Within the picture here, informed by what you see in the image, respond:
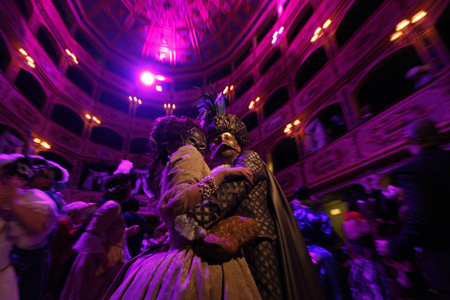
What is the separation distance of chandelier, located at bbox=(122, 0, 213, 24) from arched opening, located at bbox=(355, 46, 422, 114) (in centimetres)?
1149

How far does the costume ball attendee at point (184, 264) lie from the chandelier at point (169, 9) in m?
15.6

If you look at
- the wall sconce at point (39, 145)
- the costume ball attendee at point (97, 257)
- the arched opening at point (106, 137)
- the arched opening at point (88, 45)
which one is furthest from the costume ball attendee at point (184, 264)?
the arched opening at point (88, 45)

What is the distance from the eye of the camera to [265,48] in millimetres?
11812

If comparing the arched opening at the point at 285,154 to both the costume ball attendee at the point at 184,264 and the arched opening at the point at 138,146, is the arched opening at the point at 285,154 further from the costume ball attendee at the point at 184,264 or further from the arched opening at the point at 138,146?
the costume ball attendee at the point at 184,264

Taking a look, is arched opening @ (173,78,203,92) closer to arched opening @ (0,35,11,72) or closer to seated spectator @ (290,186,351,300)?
arched opening @ (0,35,11,72)

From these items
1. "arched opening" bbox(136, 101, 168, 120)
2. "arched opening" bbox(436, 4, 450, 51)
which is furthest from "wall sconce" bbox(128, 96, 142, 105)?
"arched opening" bbox(436, 4, 450, 51)

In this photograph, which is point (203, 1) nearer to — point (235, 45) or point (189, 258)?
point (235, 45)

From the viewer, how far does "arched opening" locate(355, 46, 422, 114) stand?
6.04 m

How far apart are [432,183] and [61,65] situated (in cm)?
1502

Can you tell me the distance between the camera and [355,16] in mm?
7613

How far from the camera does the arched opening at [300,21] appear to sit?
30.9 feet

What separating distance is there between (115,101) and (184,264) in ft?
53.1

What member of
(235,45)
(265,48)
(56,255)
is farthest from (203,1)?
(56,255)

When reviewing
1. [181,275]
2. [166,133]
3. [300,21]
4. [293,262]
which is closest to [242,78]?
[300,21]
